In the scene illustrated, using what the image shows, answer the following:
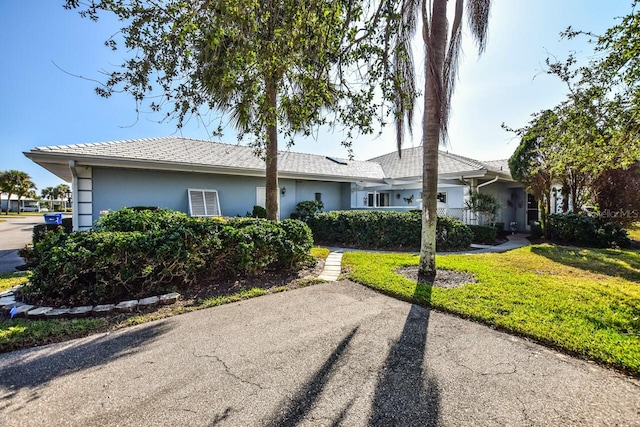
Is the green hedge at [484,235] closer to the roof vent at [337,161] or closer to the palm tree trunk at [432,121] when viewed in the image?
the palm tree trunk at [432,121]

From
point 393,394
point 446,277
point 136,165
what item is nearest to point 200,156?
point 136,165

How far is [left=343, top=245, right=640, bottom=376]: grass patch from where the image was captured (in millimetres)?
3586

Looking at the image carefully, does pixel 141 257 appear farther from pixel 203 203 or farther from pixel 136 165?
pixel 203 203

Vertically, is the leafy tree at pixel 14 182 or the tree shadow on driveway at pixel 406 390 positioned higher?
the leafy tree at pixel 14 182

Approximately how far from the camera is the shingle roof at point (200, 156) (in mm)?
9750

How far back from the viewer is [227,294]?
5.46 m

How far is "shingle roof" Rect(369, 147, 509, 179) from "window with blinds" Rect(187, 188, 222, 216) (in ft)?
27.9

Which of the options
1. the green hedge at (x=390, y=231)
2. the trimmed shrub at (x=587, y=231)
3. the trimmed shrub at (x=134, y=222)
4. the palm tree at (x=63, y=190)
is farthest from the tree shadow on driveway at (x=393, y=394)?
the palm tree at (x=63, y=190)

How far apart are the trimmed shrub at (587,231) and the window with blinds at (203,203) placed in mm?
14815

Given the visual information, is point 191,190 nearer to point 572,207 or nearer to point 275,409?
point 275,409

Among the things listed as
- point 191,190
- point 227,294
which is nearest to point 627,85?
point 227,294

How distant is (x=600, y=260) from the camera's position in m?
8.65

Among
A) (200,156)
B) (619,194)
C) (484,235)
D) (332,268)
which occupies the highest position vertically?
(200,156)

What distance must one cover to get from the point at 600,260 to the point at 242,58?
11.1 metres
